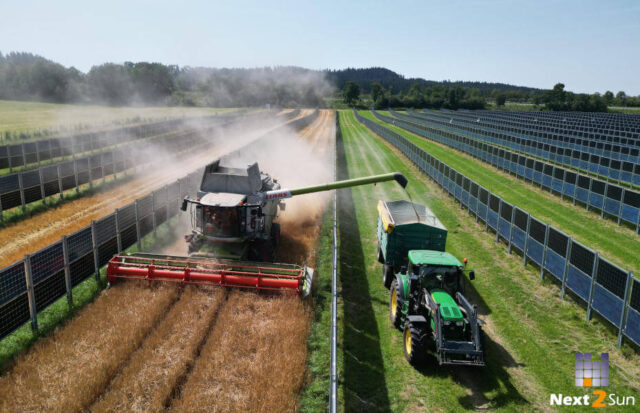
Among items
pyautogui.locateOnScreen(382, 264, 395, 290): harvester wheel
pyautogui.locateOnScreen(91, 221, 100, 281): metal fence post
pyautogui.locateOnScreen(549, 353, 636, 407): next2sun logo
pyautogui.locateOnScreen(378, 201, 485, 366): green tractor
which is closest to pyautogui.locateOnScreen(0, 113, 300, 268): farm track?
pyautogui.locateOnScreen(91, 221, 100, 281): metal fence post

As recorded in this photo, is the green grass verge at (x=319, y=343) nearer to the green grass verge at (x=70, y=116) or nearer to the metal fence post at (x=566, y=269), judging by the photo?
the metal fence post at (x=566, y=269)

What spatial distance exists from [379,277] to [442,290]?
199 inches

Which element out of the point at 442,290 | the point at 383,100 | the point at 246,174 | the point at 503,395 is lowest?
the point at 503,395

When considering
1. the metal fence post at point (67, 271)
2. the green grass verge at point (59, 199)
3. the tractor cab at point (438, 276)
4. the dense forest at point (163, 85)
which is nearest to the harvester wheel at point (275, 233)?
the metal fence post at point (67, 271)

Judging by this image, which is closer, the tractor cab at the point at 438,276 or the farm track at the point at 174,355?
the farm track at the point at 174,355

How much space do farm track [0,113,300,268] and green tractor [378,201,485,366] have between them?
14984mm

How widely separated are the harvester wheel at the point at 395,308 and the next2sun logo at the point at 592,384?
4.20m

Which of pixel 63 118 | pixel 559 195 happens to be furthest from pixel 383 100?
pixel 559 195

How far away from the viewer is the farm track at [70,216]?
60.4 ft

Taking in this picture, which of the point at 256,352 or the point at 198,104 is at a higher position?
the point at 198,104

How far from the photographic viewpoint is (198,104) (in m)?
97.7

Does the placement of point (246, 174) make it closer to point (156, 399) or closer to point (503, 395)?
point (156, 399)

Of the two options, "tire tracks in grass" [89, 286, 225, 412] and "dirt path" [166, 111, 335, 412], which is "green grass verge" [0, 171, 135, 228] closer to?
"tire tracks in grass" [89, 286, 225, 412]

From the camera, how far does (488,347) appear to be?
1180cm
